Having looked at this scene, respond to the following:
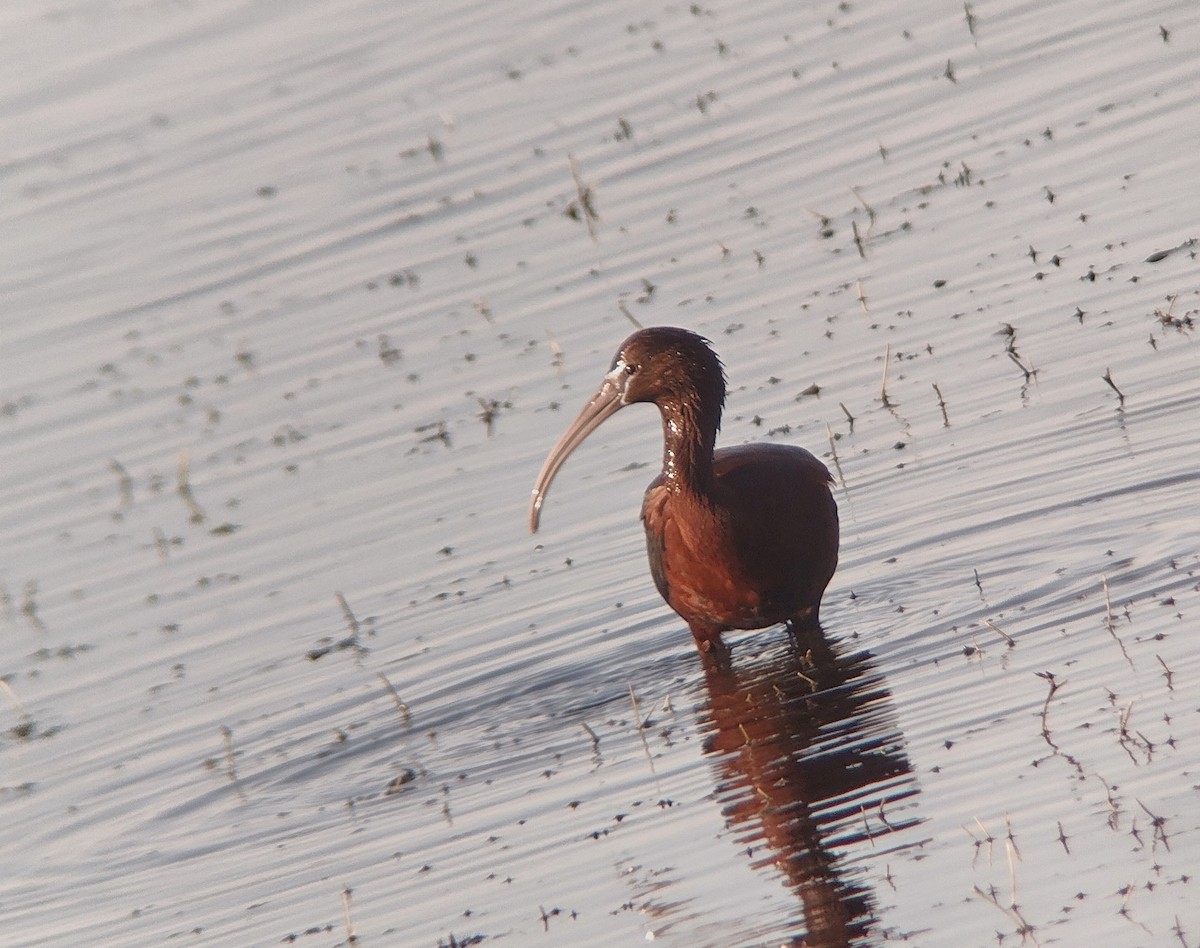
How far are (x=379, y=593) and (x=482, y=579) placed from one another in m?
0.59

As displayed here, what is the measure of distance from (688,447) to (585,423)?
0.91m

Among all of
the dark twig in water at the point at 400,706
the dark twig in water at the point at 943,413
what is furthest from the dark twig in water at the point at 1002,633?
the dark twig in water at the point at 943,413

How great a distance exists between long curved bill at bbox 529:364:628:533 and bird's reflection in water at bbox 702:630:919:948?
1.11 meters

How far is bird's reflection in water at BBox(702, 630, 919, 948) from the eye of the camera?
19.2 feet

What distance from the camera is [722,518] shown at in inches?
328

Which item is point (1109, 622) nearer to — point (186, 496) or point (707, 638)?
point (707, 638)

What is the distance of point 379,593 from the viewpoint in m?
10.6

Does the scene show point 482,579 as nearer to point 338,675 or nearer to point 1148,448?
point 338,675

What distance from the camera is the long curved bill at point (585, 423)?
9.03 metres

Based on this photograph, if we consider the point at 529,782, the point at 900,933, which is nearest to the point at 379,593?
the point at 529,782

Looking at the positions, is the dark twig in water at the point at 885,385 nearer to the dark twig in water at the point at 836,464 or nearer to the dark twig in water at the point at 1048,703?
the dark twig in water at the point at 836,464

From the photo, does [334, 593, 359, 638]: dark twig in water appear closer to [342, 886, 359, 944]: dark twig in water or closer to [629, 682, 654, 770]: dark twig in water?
[629, 682, 654, 770]: dark twig in water

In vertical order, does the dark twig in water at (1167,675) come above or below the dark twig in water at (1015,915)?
above

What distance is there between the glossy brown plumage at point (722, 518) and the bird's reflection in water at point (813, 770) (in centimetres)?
25
